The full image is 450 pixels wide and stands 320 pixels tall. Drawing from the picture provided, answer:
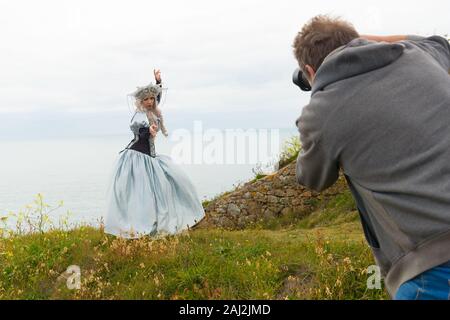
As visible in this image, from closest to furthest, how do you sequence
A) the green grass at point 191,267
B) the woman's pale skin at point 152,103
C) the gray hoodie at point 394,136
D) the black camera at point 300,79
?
1. the gray hoodie at point 394,136
2. the black camera at point 300,79
3. the green grass at point 191,267
4. the woman's pale skin at point 152,103

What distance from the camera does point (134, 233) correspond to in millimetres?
7727

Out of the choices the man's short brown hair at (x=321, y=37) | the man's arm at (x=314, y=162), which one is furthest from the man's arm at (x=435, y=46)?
the man's arm at (x=314, y=162)

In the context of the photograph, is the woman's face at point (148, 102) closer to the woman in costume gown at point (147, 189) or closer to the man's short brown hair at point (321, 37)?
the woman in costume gown at point (147, 189)

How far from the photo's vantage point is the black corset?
8.54m

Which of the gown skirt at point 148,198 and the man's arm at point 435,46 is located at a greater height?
the man's arm at point 435,46

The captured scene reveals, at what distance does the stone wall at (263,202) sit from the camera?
13.5 meters

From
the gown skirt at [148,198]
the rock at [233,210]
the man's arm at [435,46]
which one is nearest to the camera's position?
the man's arm at [435,46]

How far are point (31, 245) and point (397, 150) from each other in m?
6.54

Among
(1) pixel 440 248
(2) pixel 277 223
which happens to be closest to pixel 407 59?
(1) pixel 440 248

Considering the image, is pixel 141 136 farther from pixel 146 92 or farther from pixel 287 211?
pixel 287 211

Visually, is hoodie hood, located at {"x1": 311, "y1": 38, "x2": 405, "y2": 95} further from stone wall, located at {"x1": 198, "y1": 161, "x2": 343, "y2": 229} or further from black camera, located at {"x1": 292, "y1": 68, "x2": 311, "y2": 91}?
stone wall, located at {"x1": 198, "y1": 161, "x2": 343, "y2": 229}

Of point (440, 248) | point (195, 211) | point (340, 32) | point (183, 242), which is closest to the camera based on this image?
point (440, 248)
